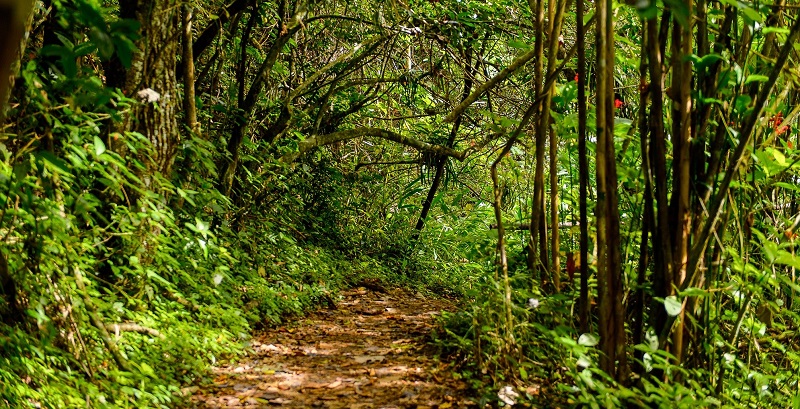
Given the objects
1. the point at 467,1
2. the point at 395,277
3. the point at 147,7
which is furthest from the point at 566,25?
the point at 147,7

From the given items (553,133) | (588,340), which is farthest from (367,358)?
(588,340)

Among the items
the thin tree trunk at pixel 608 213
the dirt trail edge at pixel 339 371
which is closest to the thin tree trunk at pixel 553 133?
the thin tree trunk at pixel 608 213

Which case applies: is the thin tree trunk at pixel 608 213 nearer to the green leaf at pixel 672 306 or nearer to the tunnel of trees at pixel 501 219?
the tunnel of trees at pixel 501 219

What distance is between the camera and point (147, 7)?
14.5 feet

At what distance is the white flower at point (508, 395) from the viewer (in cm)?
328

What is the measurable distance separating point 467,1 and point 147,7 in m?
4.56

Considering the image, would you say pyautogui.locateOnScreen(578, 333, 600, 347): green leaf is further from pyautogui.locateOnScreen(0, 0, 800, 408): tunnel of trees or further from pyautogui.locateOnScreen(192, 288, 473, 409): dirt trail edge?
pyautogui.locateOnScreen(192, 288, 473, 409): dirt trail edge

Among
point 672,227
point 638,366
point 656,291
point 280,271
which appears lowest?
point 280,271

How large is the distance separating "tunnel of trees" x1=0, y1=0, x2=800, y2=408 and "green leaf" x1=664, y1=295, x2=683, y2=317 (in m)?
0.01

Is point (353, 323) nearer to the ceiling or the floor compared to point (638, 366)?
nearer to the floor

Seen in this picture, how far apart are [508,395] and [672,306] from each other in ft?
3.56

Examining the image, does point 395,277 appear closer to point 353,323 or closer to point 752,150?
point 353,323

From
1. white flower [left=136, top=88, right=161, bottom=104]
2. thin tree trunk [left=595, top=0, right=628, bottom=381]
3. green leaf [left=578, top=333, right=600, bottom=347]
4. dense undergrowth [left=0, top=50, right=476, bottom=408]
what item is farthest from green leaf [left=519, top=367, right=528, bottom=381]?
white flower [left=136, top=88, right=161, bottom=104]

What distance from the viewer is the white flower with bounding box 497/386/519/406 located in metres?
3.28
